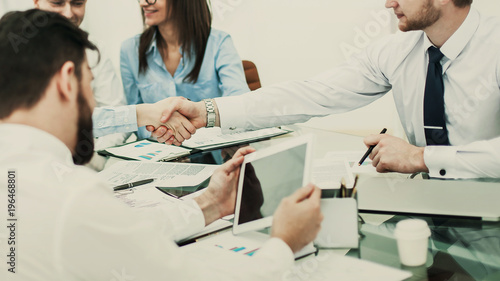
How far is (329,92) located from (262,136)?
0.31 metres

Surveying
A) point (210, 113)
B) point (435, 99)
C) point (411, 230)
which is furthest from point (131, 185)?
point (435, 99)

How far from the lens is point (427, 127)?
4.99 ft

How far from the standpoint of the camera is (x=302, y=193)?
2.78 feet

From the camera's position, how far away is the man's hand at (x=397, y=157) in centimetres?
128

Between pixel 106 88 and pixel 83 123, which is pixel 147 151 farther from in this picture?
pixel 83 123

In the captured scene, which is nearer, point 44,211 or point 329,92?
point 44,211

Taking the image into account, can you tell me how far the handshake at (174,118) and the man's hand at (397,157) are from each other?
25.0 inches

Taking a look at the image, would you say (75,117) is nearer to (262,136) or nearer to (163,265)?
(163,265)

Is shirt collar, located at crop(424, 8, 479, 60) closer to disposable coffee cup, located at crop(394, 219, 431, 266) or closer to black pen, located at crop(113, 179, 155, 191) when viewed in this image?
disposable coffee cup, located at crop(394, 219, 431, 266)

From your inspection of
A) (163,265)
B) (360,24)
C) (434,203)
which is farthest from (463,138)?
(360,24)

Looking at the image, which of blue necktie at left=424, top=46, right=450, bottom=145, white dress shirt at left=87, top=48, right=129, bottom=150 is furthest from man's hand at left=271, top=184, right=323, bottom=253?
white dress shirt at left=87, top=48, right=129, bottom=150
